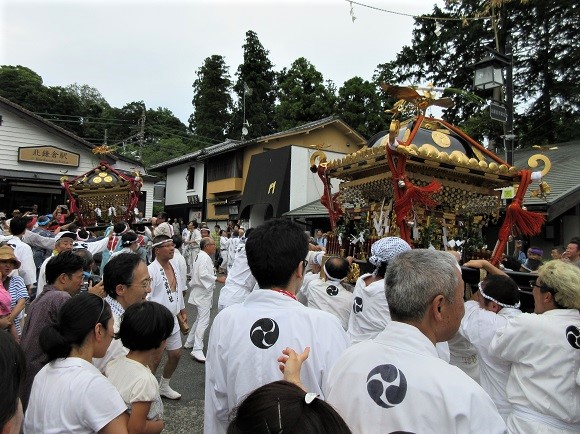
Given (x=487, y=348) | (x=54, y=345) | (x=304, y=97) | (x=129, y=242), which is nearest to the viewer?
(x=54, y=345)

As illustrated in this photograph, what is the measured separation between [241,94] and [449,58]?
18073mm

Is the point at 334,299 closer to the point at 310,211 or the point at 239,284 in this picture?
the point at 239,284

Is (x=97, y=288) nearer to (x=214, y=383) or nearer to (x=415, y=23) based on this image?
(x=214, y=383)

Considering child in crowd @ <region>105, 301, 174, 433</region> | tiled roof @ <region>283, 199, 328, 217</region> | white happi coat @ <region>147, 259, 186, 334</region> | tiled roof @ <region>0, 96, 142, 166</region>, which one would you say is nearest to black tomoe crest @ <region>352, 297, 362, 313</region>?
child in crowd @ <region>105, 301, 174, 433</region>

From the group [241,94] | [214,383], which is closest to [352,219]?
[214,383]

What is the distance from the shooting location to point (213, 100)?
36.8 m

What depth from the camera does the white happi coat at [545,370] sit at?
235 cm

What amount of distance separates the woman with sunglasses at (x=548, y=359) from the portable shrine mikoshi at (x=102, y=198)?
7.54 metres

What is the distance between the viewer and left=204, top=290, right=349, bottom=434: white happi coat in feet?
6.33

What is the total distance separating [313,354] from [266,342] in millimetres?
213

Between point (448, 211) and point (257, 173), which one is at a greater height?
point (257, 173)

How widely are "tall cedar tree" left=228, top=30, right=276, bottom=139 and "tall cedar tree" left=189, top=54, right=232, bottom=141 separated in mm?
1782

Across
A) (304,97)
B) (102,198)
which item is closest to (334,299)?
(102,198)

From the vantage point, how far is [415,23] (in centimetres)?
2172
